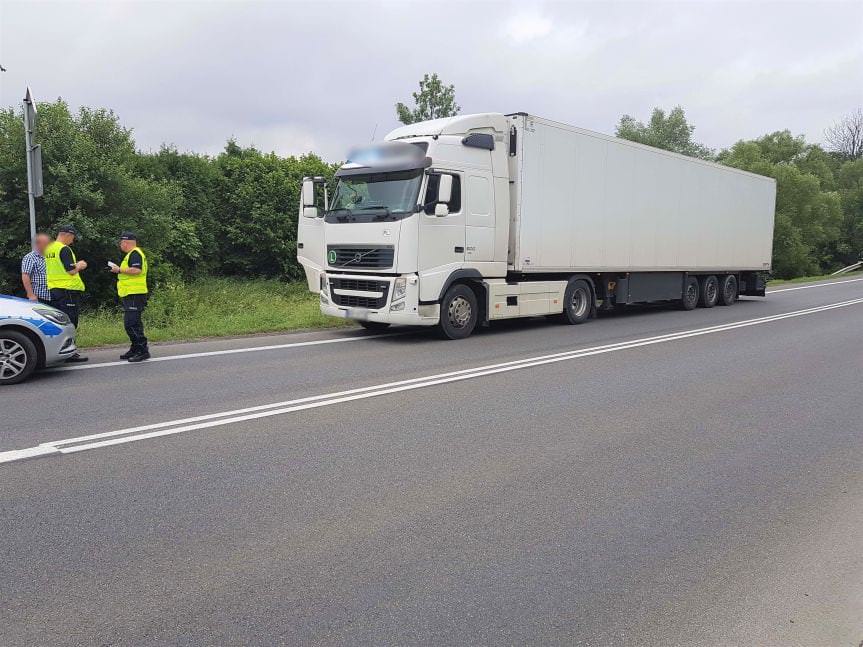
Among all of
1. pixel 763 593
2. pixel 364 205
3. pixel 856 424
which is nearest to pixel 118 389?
pixel 364 205

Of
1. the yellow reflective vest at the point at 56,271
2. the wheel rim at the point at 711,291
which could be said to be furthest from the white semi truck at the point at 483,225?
the yellow reflective vest at the point at 56,271

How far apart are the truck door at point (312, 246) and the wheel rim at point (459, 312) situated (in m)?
2.58

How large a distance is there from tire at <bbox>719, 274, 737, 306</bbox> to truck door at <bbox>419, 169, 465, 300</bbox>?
11.7 meters

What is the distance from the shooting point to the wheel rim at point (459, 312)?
1141 cm

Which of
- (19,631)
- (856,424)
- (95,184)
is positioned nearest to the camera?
(19,631)

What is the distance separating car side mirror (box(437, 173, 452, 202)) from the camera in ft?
34.7

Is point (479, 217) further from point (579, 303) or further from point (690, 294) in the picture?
point (690, 294)

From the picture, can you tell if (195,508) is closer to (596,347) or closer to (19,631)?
(19,631)

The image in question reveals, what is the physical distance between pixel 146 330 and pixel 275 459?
24.4ft

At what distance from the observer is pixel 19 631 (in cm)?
281

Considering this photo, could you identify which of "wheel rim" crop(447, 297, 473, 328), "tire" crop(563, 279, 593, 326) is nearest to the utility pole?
"wheel rim" crop(447, 297, 473, 328)

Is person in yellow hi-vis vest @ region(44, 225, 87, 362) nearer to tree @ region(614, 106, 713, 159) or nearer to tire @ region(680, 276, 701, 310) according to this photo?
tire @ region(680, 276, 701, 310)

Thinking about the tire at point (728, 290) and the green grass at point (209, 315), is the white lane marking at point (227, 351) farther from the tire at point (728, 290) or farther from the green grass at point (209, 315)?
the tire at point (728, 290)

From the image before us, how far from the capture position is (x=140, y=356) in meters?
8.97
